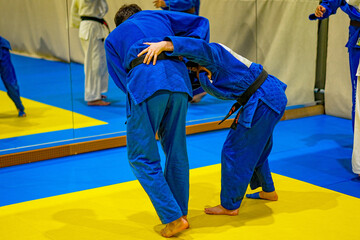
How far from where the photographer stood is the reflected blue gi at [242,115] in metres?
3.12

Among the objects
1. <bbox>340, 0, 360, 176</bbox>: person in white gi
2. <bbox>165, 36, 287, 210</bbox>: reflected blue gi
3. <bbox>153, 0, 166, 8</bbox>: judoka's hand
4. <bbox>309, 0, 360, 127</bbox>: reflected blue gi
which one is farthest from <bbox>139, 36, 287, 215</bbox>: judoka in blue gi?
<bbox>153, 0, 166, 8</bbox>: judoka's hand

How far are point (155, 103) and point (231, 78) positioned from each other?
0.50 m

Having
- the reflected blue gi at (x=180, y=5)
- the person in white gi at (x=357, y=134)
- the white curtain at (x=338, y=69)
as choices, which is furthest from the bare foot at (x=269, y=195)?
the white curtain at (x=338, y=69)

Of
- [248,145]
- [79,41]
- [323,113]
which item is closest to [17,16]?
[79,41]

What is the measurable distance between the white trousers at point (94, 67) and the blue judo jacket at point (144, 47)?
79.5 inches

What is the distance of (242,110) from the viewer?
128 inches

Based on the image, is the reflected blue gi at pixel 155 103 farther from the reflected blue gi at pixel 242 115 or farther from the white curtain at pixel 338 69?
the white curtain at pixel 338 69

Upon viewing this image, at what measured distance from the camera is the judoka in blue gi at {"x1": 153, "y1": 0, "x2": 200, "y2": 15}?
5309mm

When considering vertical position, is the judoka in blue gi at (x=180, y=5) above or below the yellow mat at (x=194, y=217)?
above

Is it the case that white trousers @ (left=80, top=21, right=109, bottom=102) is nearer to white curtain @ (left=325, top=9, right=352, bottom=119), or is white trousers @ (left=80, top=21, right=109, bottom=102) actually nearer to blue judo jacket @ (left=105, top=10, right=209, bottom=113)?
blue judo jacket @ (left=105, top=10, right=209, bottom=113)

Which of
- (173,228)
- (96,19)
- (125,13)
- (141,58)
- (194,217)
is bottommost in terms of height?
(194,217)

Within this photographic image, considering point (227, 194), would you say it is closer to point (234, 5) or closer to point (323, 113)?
point (234, 5)

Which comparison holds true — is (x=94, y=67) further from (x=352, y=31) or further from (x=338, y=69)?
(x=338, y=69)

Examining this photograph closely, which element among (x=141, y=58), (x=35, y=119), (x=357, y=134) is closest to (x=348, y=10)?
(x=357, y=134)
